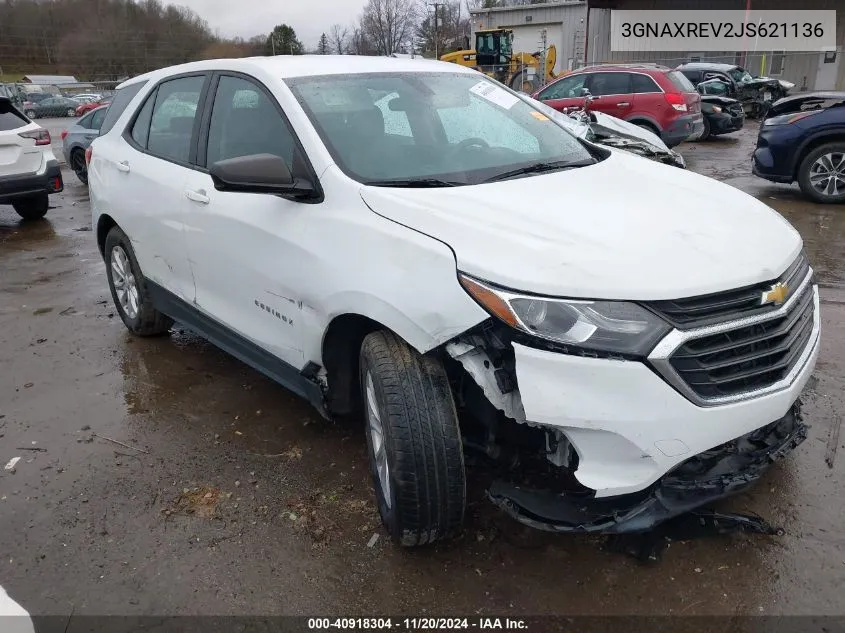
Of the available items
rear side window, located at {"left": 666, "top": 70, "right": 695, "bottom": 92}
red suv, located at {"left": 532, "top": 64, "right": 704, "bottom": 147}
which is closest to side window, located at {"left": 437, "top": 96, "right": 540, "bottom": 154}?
red suv, located at {"left": 532, "top": 64, "right": 704, "bottom": 147}

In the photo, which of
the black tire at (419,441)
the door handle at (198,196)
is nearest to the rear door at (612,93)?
the door handle at (198,196)

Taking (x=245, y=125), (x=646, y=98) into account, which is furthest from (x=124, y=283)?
(x=646, y=98)

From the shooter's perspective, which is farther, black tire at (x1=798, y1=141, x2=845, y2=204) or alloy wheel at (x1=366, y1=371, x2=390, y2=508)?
black tire at (x1=798, y1=141, x2=845, y2=204)

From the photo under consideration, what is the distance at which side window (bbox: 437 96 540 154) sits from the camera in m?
3.16

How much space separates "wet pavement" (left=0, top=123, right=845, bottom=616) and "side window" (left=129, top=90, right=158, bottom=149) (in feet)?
4.72

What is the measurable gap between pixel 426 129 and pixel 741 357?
169 cm

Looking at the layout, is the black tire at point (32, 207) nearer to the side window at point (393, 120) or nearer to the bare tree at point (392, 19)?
the side window at point (393, 120)

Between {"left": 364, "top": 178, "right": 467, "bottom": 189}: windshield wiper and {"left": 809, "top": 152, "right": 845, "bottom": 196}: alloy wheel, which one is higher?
{"left": 364, "top": 178, "right": 467, "bottom": 189}: windshield wiper

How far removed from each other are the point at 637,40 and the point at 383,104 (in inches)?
1332

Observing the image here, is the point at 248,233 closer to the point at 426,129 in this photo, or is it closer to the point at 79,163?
the point at 426,129

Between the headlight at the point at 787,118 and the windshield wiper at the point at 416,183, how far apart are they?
7.10 metres

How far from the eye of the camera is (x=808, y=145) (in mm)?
8102

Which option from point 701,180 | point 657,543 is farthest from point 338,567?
point 701,180

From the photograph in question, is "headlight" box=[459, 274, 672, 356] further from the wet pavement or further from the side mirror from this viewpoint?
the side mirror
